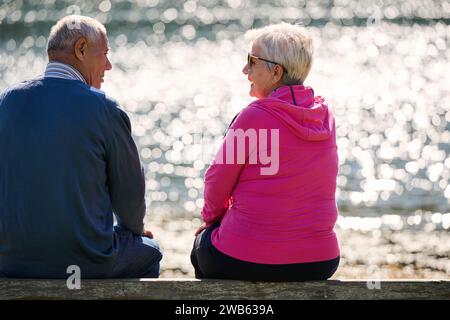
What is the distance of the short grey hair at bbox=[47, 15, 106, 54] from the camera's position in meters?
3.76

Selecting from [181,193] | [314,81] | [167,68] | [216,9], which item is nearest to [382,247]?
Answer: [181,193]

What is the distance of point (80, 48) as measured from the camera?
3.79 m

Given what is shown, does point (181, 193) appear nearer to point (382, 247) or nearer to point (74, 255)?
point (382, 247)

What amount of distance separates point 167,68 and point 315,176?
26.6 metres

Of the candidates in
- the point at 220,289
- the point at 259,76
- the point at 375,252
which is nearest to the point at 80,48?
the point at 259,76

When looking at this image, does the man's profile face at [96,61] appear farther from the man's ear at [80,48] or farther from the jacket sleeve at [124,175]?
the jacket sleeve at [124,175]

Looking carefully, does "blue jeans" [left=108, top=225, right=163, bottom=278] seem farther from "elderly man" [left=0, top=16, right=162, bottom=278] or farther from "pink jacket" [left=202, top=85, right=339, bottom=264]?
"pink jacket" [left=202, top=85, right=339, bottom=264]

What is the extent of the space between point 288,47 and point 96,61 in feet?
2.66

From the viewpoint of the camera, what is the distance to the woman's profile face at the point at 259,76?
3.82 m

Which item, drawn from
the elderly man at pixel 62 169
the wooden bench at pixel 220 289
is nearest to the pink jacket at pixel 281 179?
the wooden bench at pixel 220 289

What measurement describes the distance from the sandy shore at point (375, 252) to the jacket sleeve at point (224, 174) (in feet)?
15.9

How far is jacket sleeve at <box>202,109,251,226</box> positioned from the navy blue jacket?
1.25ft

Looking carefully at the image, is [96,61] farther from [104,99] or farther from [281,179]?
[281,179]
